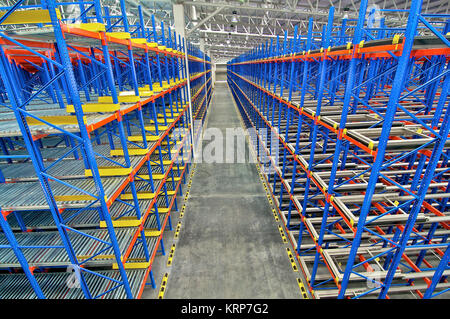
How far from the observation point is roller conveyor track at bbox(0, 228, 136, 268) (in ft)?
18.1

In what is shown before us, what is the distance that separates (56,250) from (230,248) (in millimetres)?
5888

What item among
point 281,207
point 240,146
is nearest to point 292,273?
point 281,207

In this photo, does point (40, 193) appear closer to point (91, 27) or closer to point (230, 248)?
point (91, 27)

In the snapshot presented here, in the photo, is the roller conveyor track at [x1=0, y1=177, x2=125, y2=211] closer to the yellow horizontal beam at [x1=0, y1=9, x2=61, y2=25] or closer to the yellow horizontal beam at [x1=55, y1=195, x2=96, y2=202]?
the yellow horizontal beam at [x1=55, y1=195, x2=96, y2=202]

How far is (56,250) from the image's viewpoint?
587 cm

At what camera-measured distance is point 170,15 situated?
23750 mm

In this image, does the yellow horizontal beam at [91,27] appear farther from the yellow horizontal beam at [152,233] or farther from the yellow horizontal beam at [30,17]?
the yellow horizontal beam at [152,233]

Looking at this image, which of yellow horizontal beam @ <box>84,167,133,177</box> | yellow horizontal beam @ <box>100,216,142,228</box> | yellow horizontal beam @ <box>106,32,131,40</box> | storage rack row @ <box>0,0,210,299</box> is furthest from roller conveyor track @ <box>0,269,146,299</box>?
yellow horizontal beam @ <box>106,32,131,40</box>

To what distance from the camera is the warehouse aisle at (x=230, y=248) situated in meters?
7.52

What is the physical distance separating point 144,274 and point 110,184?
10.6ft

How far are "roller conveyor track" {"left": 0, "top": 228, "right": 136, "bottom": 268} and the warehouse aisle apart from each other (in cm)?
270

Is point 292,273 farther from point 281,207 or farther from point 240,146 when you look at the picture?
point 240,146

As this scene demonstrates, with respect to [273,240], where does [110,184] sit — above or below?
above

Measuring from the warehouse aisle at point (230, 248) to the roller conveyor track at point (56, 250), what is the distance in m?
2.70
